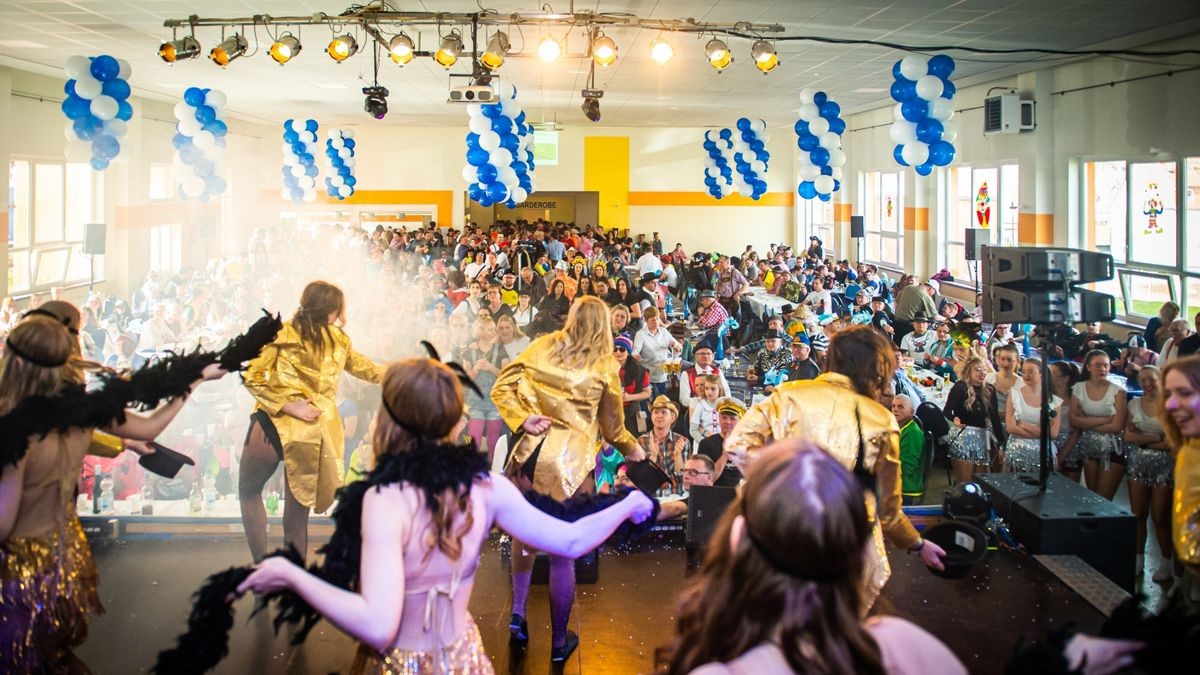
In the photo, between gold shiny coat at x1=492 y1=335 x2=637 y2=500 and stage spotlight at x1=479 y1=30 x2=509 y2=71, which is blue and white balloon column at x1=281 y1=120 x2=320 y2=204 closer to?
stage spotlight at x1=479 y1=30 x2=509 y2=71

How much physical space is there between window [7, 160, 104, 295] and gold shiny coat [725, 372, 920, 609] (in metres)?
12.1

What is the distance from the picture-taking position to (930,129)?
10.5m

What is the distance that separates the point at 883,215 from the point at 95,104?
49.3ft

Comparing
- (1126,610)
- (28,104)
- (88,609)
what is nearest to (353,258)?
(28,104)

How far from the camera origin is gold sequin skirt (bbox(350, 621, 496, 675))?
215 centimetres

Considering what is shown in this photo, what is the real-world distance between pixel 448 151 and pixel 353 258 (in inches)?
390

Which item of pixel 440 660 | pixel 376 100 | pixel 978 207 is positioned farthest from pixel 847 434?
pixel 978 207

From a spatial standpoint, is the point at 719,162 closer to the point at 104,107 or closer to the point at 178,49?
the point at 104,107

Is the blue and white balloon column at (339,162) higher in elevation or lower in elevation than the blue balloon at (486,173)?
higher

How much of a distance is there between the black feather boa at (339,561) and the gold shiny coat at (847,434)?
125 cm

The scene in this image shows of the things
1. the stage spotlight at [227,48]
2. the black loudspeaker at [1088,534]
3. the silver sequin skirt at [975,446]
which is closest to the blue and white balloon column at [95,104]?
the stage spotlight at [227,48]

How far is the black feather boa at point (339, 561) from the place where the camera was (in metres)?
2.11

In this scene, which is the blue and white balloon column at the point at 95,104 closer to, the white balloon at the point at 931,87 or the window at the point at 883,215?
the white balloon at the point at 931,87

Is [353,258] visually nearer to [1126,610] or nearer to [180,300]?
[180,300]
